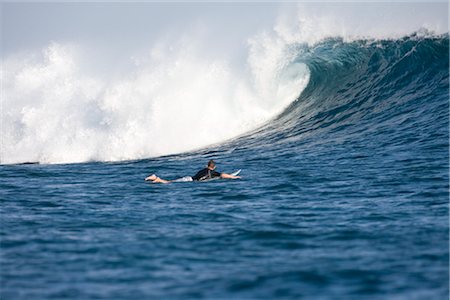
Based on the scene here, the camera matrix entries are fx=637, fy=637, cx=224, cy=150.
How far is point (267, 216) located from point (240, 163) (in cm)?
624

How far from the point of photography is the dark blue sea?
735 centimetres

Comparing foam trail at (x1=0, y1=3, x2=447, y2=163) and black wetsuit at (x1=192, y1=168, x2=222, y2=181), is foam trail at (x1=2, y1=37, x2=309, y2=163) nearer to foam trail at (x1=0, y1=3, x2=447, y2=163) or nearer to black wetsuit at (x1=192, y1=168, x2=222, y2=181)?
foam trail at (x1=0, y1=3, x2=447, y2=163)

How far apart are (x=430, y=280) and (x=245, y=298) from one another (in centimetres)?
211

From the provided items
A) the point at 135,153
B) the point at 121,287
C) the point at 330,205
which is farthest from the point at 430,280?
the point at 135,153

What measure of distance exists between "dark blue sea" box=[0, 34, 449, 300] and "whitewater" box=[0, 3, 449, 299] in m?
0.04

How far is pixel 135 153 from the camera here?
2011cm

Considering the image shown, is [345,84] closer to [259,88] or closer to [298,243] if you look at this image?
[259,88]

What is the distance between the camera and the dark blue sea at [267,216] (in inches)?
289

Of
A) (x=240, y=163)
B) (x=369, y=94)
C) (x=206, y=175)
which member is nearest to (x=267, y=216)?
(x=206, y=175)

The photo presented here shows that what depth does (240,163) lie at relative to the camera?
16750 millimetres

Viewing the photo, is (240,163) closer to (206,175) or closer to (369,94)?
(206,175)

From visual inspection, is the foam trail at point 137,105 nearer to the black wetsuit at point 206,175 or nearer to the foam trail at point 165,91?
the foam trail at point 165,91

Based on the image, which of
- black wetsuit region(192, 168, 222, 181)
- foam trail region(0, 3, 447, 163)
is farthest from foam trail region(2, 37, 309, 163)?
black wetsuit region(192, 168, 222, 181)

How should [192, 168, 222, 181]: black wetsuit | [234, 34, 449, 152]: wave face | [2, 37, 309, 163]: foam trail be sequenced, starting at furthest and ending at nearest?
[2, 37, 309, 163]: foam trail < [234, 34, 449, 152]: wave face < [192, 168, 222, 181]: black wetsuit
